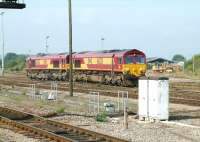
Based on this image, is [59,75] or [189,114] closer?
[189,114]

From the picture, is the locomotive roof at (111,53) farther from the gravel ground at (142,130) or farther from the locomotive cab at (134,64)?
the gravel ground at (142,130)

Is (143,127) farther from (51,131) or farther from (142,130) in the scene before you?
(51,131)

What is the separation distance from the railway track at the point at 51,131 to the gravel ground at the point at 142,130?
695 millimetres

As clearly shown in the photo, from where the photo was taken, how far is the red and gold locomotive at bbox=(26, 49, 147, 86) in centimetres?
4569

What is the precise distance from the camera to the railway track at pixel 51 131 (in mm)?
15034

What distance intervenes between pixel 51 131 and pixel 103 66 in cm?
3213

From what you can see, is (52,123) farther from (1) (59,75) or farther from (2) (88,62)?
(1) (59,75)

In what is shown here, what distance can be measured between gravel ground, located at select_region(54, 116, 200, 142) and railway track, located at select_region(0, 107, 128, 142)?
0.69m

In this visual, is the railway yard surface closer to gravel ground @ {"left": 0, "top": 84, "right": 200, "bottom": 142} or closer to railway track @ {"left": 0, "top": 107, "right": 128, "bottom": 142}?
gravel ground @ {"left": 0, "top": 84, "right": 200, "bottom": 142}

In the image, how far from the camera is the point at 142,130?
16969 mm

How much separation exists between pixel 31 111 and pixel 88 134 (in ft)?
28.1

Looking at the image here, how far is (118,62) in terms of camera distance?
46.2m

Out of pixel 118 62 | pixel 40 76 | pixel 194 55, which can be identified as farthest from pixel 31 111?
pixel 194 55

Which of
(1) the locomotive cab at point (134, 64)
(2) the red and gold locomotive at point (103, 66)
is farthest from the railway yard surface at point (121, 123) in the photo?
(2) the red and gold locomotive at point (103, 66)
